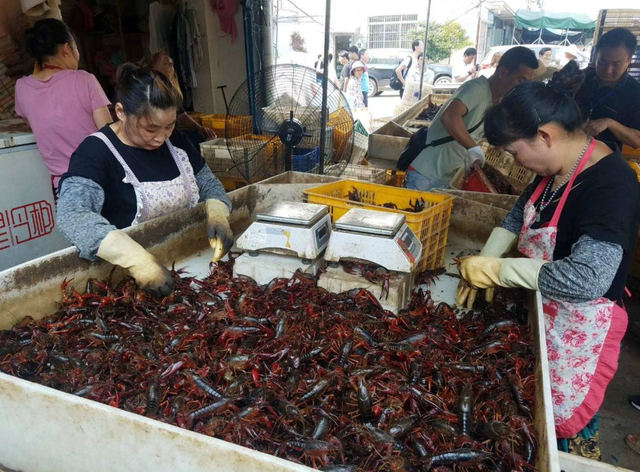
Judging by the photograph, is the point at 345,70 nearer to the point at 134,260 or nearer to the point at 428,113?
the point at 428,113

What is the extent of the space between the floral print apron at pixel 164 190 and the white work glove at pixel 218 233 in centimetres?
22

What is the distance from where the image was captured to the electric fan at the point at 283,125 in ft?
16.0

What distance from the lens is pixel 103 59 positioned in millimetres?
8367

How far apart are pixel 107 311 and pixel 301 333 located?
104cm

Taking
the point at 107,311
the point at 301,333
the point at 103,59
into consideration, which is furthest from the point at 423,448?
the point at 103,59

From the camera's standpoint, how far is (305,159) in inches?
205

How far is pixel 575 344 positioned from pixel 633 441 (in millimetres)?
1803

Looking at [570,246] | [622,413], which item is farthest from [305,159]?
[622,413]

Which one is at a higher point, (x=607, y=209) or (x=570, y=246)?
(x=607, y=209)

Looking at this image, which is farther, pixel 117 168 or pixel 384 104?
pixel 384 104

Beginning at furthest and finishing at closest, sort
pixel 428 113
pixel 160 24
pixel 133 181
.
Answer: pixel 428 113 < pixel 160 24 < pixel 133 181

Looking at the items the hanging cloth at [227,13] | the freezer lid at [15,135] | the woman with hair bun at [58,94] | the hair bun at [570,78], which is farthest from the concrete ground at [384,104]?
the woman with hair bun at [58,94]

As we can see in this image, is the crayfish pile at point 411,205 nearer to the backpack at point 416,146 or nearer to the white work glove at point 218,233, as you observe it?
the white work glove at point 218,233

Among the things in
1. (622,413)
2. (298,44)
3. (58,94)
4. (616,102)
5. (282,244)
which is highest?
(298,44)
